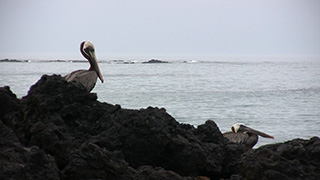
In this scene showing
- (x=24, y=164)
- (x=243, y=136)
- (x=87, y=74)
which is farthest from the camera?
(x=243, y=136)

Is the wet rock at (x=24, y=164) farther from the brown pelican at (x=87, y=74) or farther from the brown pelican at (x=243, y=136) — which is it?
the brown pelican at (x=243, y=136)

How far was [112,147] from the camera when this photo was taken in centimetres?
353

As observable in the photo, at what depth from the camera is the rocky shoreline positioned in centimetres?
300

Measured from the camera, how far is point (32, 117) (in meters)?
3.74

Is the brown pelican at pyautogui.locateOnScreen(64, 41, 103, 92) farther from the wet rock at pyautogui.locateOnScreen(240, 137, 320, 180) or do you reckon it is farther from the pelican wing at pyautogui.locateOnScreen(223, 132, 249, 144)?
the wet rock at pyautogui.locateOnScreen(240, 137, 320, 180)

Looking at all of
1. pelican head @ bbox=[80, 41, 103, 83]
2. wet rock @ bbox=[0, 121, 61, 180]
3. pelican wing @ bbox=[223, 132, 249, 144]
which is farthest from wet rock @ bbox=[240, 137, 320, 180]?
pelican wing @ bbox=[223, 132, 249, 144]

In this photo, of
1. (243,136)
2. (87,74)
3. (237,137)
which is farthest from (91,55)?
(243,136)

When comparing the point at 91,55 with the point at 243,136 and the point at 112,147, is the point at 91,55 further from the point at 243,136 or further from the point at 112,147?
the point at 112,147

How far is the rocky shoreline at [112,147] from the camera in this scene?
300 cm

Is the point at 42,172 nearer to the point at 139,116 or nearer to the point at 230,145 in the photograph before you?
the point at 139,116

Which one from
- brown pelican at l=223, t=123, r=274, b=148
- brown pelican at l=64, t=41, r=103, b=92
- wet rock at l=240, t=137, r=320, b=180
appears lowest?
brown pelican at l=223, t=123, r=274, b=148

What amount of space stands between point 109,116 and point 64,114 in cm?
33

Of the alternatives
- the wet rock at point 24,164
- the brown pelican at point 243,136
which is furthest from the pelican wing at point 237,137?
the wet rock at point 24,164

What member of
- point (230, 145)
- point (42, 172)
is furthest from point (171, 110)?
point (42, 172)
